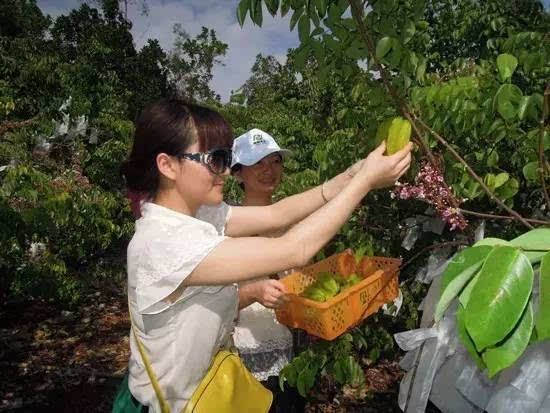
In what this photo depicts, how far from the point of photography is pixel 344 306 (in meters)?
1.92

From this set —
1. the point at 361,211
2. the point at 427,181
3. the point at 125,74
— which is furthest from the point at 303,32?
the point at 125,74

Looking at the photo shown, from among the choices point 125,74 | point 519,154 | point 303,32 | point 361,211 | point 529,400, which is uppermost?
point 125,74

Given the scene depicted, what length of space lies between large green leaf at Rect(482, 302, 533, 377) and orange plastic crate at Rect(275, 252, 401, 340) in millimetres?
1187

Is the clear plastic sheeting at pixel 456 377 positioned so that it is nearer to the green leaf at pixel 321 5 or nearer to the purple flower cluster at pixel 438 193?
the purple flower cluster at pixel 438 193

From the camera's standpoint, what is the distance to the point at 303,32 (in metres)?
1.36

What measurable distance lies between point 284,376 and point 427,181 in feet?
3.48

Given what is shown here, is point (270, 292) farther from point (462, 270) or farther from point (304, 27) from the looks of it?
point (462, 270)

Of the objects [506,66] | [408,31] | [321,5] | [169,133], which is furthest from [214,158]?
[506,66]

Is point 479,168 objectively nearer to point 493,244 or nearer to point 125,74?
point 493,244

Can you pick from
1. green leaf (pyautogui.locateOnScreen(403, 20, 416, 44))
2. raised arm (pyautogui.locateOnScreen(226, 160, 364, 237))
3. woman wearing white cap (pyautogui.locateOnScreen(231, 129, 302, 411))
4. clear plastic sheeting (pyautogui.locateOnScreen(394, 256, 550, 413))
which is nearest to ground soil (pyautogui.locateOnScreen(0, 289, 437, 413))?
woman wearing white cap (pyautogui.locateOnScreen(231, 129, 302, 411))

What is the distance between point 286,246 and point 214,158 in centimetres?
39

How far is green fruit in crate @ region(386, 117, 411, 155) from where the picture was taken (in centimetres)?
147

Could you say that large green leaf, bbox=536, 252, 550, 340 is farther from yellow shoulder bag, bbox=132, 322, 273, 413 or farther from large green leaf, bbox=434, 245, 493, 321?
yellow shoulder bag, bbox=132, 322, 273, 413

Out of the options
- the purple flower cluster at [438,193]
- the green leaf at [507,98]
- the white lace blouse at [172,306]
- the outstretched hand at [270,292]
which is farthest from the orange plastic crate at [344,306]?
the green leaf at [507,98]
